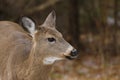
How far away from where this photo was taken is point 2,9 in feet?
40.8

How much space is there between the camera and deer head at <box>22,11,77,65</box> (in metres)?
7.00

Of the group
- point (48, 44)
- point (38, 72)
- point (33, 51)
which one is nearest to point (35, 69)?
point (38, 72)

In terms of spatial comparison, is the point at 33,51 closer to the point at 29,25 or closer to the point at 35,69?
the point at 35,69

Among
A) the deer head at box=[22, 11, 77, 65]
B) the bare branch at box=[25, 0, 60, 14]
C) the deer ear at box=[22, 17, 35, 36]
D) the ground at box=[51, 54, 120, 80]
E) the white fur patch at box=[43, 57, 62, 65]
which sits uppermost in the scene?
the bare branch at box=[25, 0, 60, 14]

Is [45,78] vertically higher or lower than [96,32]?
lower

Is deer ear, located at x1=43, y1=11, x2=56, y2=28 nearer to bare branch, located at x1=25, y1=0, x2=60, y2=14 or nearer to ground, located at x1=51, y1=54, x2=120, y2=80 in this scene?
ground, located at x1=51, y1=54, x2=120, y2=80

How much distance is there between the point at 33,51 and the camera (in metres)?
7.29

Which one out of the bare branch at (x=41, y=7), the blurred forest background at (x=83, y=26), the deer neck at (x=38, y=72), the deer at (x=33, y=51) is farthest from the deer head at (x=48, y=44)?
the bare branch at (x=41, y=7)

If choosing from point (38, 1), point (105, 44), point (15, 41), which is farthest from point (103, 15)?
point (15, 41)

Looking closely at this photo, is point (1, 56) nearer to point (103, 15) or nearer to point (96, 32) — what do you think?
point (103, 15)

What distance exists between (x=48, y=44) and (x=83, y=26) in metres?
6.65

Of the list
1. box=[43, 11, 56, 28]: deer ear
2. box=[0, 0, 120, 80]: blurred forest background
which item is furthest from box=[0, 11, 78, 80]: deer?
box=[0, 0, 120, 80]: blurred forest background

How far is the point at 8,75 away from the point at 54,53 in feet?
3.21

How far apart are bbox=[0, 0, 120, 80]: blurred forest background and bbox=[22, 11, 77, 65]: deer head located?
3612 millimetres
